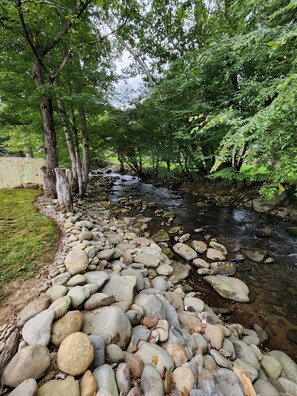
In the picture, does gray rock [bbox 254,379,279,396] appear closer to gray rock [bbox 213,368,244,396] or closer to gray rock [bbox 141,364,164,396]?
gray rock [bbox 213,368,244,396]

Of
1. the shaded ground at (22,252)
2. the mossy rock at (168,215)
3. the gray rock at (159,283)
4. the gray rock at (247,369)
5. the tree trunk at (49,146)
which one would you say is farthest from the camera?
the mossy rock at (168,215)

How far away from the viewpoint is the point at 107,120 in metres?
8.10

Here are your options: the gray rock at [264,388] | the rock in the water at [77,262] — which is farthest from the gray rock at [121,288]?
the gray rock at [264,388]

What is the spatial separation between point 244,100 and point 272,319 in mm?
5689

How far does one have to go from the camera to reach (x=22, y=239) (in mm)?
3068

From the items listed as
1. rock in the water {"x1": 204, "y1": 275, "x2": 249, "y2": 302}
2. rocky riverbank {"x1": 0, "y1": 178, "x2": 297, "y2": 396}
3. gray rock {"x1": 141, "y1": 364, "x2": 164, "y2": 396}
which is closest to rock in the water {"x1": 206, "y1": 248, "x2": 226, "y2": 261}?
rock in the water {"x1": 204, "y1": 275, "x2": 249, "y2": 302}

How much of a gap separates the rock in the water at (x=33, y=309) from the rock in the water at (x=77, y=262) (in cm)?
50

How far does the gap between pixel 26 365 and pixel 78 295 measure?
2.15ft

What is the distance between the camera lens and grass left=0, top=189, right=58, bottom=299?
7.79ft

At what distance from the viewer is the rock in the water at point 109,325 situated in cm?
162

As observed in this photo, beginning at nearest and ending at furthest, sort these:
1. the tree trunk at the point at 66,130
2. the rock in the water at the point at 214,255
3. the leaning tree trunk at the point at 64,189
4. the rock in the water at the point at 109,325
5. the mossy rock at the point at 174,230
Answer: the rock in the water at the point at 109,325, the rock in the water at the point at 214,255, the leaning tree trunk at the point at 64,189, the mossy rock at the point at 174,230, the tree trunk at the point at 66,130

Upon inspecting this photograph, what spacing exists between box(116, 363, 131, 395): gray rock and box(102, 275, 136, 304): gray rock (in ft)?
2.27

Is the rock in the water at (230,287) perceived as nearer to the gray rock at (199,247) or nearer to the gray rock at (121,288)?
the gray rock at (199,247)

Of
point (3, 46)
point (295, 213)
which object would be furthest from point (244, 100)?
point (3, 46)
